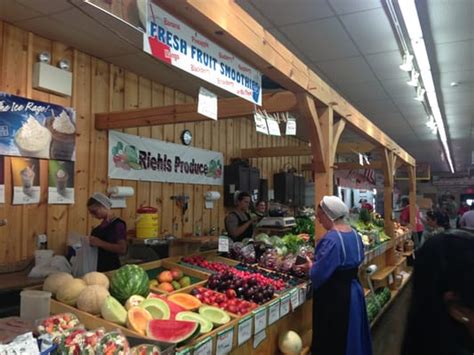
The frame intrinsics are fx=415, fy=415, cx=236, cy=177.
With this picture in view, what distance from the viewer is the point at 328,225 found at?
11.3 feet

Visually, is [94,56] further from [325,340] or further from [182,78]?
[325,340]

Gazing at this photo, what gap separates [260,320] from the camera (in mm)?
2646

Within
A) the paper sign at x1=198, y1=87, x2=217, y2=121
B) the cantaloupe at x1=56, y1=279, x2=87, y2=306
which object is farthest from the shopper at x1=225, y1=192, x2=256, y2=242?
the cantaloupe at x1=56, y1=279, x2=87, y2=306

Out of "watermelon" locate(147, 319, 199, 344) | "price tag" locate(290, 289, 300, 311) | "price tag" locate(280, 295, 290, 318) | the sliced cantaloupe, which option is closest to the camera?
"watermelon" locate(147, 319, 199, 344)

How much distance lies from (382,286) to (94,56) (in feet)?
17.6

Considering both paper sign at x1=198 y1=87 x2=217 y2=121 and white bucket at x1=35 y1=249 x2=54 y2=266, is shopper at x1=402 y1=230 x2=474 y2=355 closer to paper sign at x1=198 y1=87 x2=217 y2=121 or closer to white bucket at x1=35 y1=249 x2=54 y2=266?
paper sign at x1=198 y1=87 x2=217 y2=121

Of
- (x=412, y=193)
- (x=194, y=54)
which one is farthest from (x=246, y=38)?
(x=412, y=193)

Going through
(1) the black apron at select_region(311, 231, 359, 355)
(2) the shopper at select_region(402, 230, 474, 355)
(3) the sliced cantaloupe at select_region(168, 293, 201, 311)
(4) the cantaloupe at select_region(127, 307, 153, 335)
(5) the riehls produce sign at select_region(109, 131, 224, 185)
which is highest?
(5) the riehls produce sign at select_region(109, 131, 224, 185)

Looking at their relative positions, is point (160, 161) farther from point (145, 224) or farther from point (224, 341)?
point (224, 341)

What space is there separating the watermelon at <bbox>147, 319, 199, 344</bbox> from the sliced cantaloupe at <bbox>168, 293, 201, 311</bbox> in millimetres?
447

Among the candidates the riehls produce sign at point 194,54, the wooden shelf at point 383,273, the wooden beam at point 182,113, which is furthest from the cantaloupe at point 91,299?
the wooden shelf at point 383,273

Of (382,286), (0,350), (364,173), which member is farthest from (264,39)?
(364,173)

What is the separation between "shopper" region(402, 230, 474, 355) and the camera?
1.06 meters

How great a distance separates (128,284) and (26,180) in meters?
2.39
